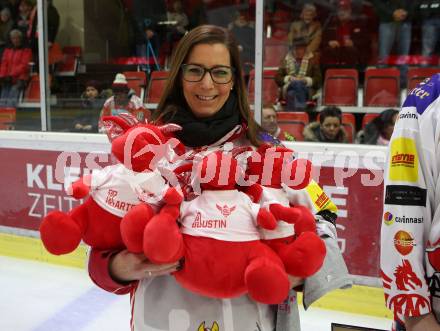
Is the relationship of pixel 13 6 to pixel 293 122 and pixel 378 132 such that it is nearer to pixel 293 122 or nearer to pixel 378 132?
pixel 293 122

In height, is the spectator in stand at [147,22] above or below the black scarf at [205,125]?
above

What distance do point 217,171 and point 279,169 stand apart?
13cm

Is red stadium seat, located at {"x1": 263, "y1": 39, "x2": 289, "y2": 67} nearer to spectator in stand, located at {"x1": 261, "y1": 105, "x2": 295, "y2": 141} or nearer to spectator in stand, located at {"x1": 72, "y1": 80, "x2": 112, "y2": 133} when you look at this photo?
spectator in stand, located at {"x1": 261, "y1": 105, "x2": 295, "y2": 141}

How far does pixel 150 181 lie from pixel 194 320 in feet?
0.84

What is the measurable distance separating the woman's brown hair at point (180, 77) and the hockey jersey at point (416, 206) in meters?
0.28

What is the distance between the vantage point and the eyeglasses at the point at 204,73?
0.94 metres

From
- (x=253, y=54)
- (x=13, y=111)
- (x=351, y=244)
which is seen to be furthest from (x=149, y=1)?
(x=351, y=244)

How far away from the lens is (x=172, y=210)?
30.8 inches

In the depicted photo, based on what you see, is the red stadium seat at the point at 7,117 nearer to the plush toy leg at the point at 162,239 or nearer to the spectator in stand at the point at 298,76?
the spectator in stand at the point at 298,76

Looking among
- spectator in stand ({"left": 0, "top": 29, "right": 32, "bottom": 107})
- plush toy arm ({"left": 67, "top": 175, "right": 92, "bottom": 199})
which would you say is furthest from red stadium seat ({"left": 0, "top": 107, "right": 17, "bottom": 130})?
plush toy arm ({"left": 67, "top": 175, "right": 92, "bottom": 199})

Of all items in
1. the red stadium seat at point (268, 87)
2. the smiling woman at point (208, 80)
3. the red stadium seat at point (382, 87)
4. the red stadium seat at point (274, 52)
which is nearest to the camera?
the smiling woman at point (208, 80)

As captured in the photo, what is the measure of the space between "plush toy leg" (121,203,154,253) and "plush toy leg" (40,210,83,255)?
116 mm

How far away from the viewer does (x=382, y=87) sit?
3756 mm

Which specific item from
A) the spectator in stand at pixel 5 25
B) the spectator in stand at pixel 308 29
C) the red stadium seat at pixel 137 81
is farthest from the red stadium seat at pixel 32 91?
the spectator in stand at pixel 308 29
